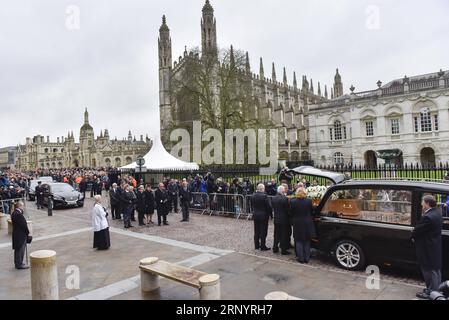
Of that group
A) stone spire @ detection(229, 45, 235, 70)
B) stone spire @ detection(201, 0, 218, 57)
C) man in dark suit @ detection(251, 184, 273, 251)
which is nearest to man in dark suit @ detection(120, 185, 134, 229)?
man in dark suit @ detection(251, 184, 273, 251)

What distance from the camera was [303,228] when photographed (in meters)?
7.41

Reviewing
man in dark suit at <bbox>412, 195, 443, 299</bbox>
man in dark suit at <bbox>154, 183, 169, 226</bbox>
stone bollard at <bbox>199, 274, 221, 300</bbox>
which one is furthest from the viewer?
man in dark suit at <bbox>154, 183, 169, 226</bbox>

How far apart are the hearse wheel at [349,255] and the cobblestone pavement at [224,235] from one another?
5.9 inches

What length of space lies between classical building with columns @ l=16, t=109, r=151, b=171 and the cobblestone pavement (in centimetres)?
4866

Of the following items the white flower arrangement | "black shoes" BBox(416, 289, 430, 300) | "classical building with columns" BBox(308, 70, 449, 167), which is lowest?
"black shoes" BBox(416, 289, 430, 300)

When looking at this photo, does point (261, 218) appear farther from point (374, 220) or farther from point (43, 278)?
point (43, 278)

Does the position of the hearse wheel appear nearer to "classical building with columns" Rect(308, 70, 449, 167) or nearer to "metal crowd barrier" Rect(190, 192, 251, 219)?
"metal crowd barrier" Rect(190, 192, 251, 219)

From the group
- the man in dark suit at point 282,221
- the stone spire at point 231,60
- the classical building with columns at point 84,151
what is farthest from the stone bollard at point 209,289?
the classical building with columns at point 84,151

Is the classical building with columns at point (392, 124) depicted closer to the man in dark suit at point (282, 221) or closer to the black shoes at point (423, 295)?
the man in dark suit at point (282, 221)

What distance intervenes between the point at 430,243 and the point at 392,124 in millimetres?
39091

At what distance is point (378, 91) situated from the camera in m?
40.2

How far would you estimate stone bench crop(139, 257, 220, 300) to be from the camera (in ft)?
15.7
